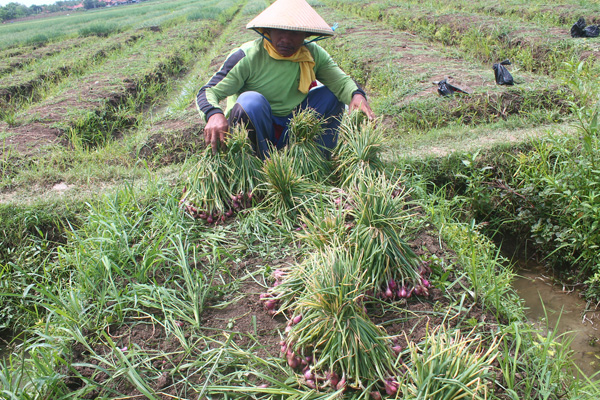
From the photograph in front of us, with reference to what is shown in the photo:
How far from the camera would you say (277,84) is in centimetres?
308

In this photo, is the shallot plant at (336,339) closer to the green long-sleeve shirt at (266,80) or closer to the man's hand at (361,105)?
the man's hand at (361,105)

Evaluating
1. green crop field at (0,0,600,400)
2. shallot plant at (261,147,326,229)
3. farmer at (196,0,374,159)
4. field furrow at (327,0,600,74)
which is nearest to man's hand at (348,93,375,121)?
farmer at (196,0,374,159)

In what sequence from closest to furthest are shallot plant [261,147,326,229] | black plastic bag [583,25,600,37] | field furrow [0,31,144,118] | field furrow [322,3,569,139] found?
A: shallot plant [261,147,326,229] < field furrow [322,3,569,139] < black plastic bag [583,25,600,37] < field furrow [0,31,144,118]

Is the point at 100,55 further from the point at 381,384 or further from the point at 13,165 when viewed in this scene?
the point at 381,384

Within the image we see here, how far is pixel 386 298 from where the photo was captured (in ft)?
6.38

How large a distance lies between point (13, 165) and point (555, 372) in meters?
4.75

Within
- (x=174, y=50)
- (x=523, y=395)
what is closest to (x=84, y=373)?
(x=523, y=395)

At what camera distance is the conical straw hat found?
2.71 m

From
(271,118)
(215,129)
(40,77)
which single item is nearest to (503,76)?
(271,118)

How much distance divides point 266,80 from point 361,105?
30.0 inches

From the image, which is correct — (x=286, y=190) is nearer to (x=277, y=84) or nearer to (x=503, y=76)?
(x=277, y=84)

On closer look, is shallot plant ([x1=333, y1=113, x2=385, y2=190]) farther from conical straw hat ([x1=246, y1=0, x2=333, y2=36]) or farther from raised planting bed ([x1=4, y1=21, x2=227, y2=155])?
raised planting bed ([x1=4, y1=21, x2=227, y2=155])

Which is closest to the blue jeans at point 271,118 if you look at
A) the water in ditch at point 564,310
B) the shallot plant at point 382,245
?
the shallot plant at point 382,245

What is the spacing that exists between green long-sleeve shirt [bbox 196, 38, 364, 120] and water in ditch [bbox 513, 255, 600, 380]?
1.84 metres
